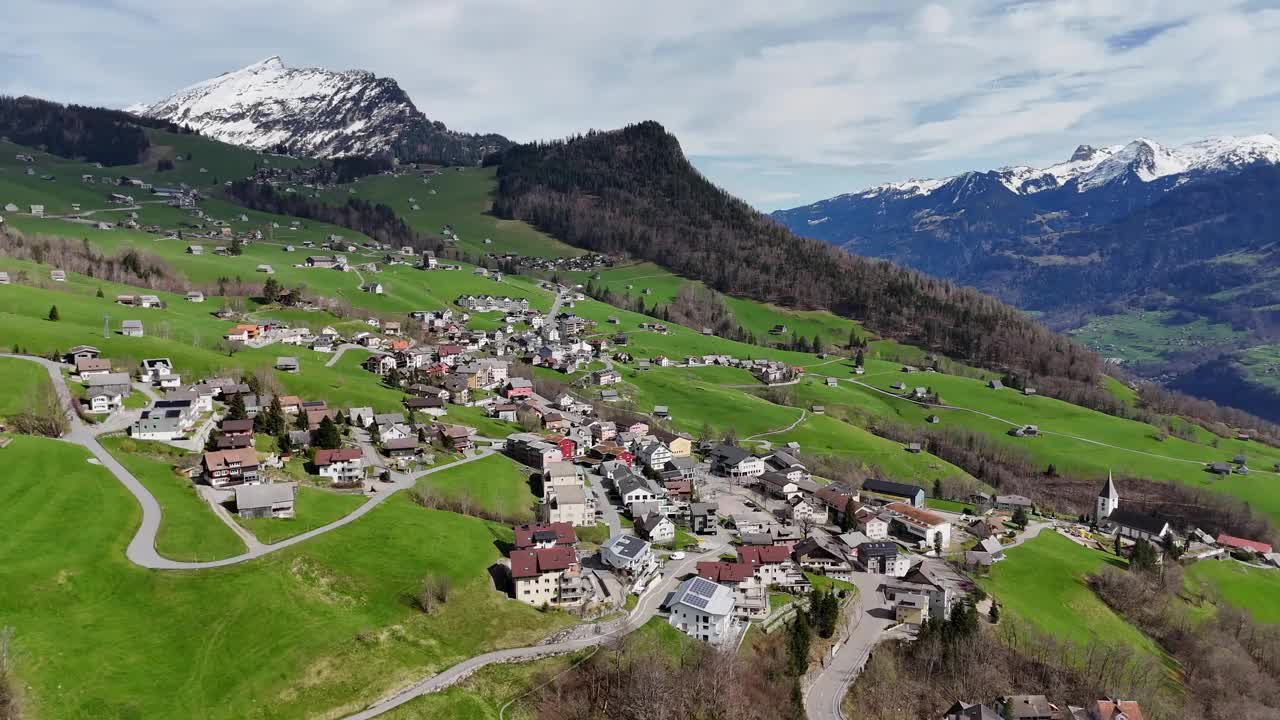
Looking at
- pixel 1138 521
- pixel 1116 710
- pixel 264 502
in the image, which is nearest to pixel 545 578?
pixel 264 502

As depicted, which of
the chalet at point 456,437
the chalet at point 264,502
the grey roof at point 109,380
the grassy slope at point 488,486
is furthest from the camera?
the chalet at point 456,437

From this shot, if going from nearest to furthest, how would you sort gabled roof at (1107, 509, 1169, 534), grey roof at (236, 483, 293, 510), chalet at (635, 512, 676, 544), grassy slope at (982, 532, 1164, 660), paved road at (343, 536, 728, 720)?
1. paved road at (343, 536, 728, 720)
2. grey roof at (236, 483, 293, 510)
3. grassy slope at (982, 532, 1164, 660)
4. chalet at (635, 512, 676, 544)
5. gabled roof at (1107, 509, 1169, 534)

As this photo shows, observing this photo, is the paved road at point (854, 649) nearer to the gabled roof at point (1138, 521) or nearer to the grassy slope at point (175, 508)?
the grassy slope at point (175, 508)

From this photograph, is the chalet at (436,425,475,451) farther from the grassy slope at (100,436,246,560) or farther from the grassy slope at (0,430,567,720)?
the grassy slope at (100,436,246,560)

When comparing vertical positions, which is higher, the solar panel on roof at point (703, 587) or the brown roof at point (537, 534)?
the brown roof at point (537, 534)

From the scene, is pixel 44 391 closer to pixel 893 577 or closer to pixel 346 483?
pixel 346 483

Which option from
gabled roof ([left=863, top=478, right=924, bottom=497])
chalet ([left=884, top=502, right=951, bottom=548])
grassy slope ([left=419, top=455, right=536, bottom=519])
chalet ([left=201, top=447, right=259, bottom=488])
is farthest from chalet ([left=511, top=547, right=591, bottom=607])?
gabled roof ([left=863, top=478, right=924, bottom=497])

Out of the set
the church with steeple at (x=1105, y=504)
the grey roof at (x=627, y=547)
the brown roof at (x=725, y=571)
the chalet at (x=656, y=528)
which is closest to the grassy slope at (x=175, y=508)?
the grey roof at (x=627, y=547)

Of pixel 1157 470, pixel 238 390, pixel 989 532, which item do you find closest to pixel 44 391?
pixel 238 390
